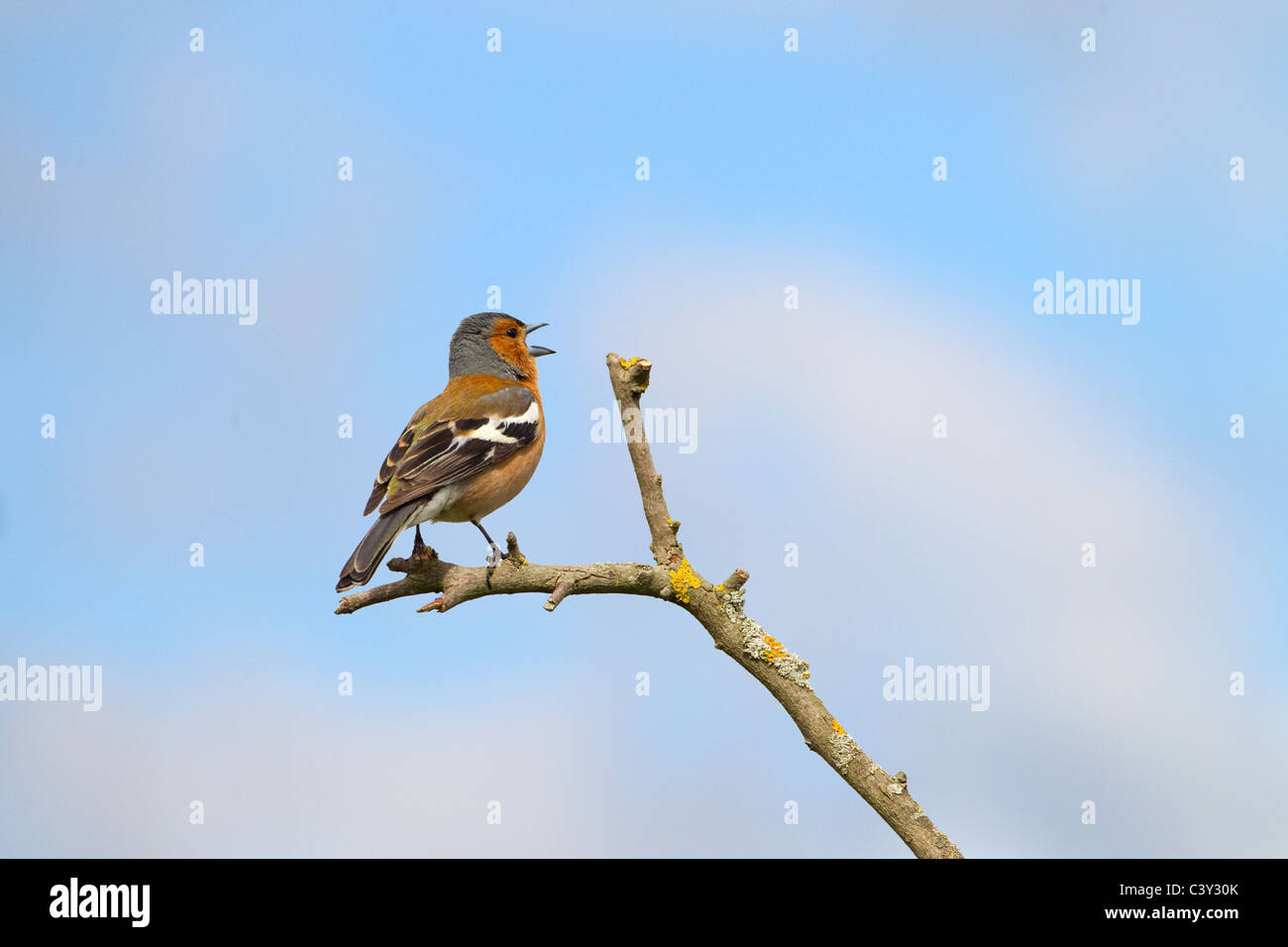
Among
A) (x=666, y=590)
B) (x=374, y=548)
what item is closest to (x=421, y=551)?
(x=374, y=548)

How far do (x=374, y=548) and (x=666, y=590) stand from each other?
6.41 feet

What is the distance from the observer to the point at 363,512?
276 inches

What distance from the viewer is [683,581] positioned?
6.48 m

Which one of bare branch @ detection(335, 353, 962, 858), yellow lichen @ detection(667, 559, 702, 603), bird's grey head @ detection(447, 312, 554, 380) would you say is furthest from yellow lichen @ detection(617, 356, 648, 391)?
bird's grey head @ detection(447, 312, 554, 380)

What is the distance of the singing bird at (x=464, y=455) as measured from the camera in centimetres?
678

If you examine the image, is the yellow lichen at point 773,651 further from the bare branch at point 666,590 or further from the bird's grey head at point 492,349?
the bird's grey head at point 492,349

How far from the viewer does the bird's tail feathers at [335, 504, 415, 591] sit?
628 cm

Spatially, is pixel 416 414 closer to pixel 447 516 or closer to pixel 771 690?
pixel 447 516

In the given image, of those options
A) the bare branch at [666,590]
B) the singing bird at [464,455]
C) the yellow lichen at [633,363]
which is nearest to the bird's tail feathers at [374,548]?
the singing bird at [464,455]

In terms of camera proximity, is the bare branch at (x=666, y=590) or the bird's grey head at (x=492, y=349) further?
the bird's grey head at (x=492, y=349)

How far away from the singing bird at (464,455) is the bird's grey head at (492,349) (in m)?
0.01

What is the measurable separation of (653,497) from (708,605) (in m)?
0.80

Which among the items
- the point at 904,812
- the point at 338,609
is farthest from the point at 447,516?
the point at 904,812
